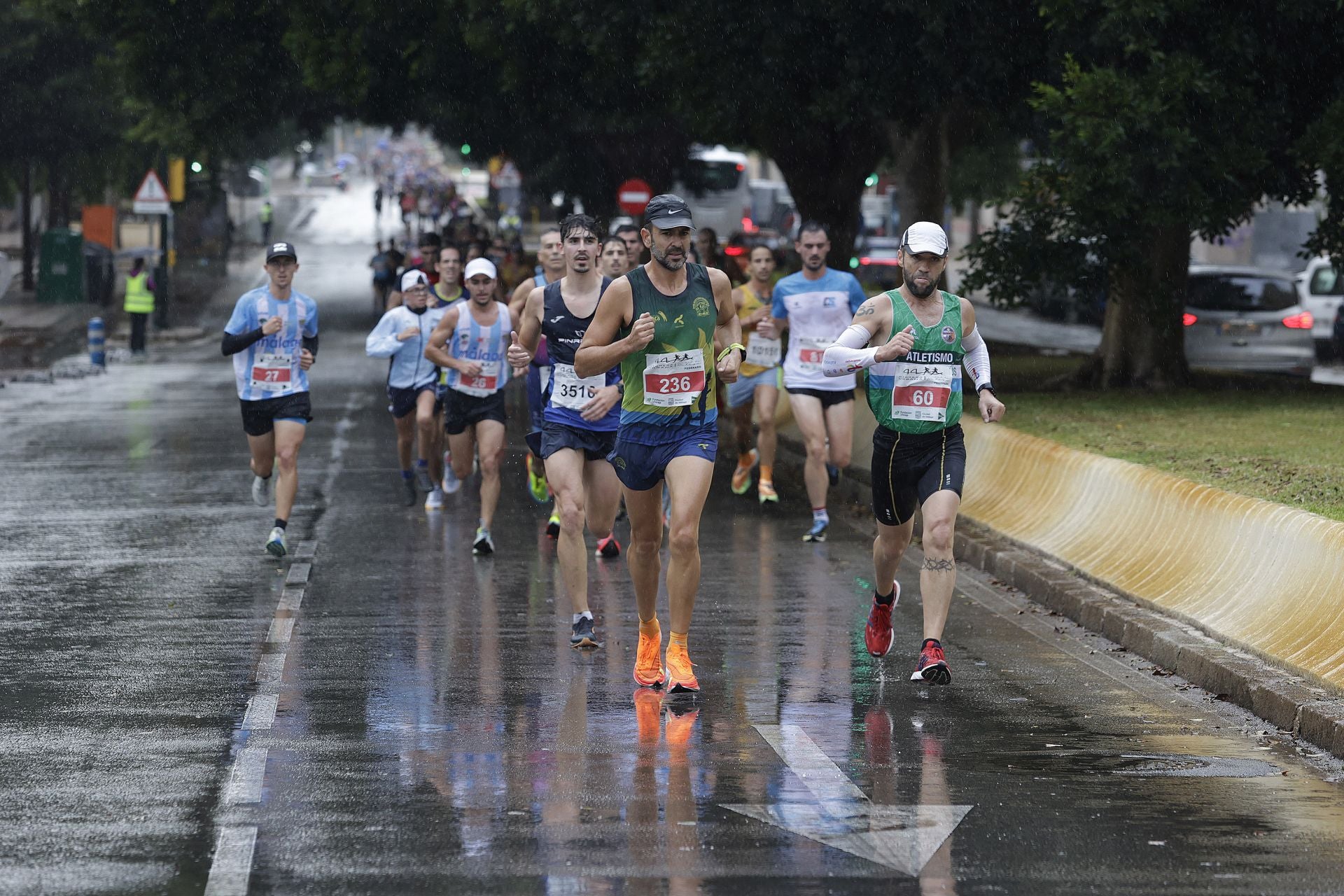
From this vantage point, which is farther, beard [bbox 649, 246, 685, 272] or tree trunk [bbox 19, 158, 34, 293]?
tree trunk [bbox 19, 158, 34, 293]

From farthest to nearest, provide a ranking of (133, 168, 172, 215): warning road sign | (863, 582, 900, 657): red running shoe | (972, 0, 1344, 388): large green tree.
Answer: (133, 168, 172, 215): warning road sign
(972, 0, 1344, 388): large green tree
(863, 582, 900, 657): red running shoe

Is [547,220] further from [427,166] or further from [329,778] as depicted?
[329,778]

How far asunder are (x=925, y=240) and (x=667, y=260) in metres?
1.21

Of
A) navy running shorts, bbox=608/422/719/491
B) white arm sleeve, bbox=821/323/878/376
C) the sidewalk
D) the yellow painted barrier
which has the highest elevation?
white arm sleeve, bbox=821/323/878/376

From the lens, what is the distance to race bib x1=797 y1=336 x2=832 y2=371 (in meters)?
13.5

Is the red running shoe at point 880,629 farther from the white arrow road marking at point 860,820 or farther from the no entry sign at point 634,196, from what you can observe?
the no entry sign at point 634,196

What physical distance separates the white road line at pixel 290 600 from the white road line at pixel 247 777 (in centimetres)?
333

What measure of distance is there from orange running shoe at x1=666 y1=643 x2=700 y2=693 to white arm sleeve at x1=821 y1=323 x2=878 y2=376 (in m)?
1.32

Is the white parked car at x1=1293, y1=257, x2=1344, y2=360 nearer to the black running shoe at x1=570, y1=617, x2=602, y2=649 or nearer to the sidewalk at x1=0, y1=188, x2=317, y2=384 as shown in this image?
the sidewalk at x1=0, y1=188, x2=317, y2=384

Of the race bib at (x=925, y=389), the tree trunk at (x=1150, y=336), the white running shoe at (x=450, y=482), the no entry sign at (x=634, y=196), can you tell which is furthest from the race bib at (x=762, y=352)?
the no entry sign at (x=634, y=196)

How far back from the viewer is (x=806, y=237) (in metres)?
13.3

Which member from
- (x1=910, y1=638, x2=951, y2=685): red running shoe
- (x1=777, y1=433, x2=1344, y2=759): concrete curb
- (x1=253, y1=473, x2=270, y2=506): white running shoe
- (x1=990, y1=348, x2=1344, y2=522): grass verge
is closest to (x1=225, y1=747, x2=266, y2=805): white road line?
(x1=910, y1=638, x2=951, y2=685): red running shoe

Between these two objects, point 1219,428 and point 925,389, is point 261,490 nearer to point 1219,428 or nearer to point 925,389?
point 925,389

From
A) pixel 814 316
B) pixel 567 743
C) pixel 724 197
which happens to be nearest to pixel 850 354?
pixel 567 743
